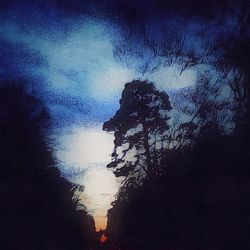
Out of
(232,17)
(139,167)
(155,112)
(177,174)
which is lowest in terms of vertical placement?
(177,174)

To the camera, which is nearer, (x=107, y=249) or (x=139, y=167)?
(x=139, y=167)

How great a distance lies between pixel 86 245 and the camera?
17.8 metres

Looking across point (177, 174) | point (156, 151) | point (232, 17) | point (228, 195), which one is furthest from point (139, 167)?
point (232, 17)

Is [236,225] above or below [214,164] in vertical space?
below

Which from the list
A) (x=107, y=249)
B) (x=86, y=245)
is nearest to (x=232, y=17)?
(x=107, y=249)

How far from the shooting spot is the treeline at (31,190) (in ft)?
41.5

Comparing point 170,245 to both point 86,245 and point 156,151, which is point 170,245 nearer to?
point 156,151

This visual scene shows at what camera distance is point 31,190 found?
14.0 metres

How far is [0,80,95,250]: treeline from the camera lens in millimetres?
12641

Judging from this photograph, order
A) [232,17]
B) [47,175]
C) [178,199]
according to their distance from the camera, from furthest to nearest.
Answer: [47,175]
[232,17]
[178,199]

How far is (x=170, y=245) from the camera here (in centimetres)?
1165

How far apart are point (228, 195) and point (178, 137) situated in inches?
171

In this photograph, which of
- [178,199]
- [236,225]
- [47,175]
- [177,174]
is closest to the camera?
[236,225]

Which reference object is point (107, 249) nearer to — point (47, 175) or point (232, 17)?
point (47, 175)
